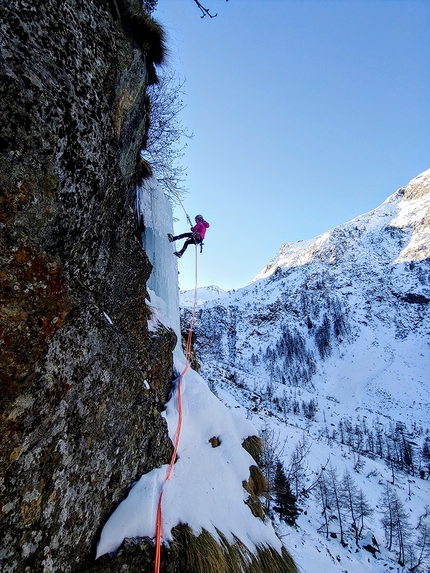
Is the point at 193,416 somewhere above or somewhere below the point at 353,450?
above

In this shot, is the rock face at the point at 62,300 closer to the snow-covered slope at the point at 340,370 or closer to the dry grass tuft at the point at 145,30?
the dry grass tuft at the point at 145,30

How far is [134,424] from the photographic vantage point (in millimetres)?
3107

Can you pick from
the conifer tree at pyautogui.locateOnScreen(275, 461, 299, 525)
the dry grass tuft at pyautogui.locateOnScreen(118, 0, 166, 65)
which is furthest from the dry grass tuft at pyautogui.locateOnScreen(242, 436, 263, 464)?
the conifer tree at pyautogui.locateOnScreen(275, 461, 299, 525)

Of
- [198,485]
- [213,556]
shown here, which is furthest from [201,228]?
[213,556]

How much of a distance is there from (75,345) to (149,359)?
1.68 m

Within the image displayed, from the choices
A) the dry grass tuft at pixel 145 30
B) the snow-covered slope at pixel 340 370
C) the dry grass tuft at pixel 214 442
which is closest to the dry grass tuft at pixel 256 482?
the dry grass tuft at pixel 214 442

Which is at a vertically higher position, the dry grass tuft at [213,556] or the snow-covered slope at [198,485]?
the snow-covered slope at [198,485]

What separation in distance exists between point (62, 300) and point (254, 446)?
14.3 feet

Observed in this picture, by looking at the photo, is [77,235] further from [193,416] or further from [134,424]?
[193,416]

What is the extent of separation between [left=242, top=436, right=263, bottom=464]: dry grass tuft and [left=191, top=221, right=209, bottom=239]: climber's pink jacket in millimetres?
5091

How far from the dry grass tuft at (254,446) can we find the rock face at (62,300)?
1.97 metres

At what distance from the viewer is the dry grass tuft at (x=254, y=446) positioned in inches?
194

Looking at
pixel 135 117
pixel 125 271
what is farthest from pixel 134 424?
pixel 135 117

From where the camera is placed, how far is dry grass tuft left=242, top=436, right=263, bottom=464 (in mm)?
4930
